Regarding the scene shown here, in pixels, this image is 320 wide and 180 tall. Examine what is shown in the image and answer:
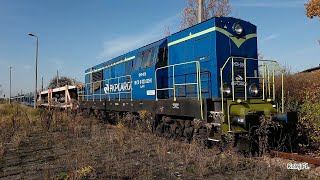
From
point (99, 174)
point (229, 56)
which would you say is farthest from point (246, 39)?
point (99, 174)

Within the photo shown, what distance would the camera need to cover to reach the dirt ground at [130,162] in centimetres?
640

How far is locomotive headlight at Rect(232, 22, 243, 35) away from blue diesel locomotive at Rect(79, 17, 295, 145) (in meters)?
0.03

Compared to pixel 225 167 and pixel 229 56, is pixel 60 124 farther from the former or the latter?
pixel 225 167

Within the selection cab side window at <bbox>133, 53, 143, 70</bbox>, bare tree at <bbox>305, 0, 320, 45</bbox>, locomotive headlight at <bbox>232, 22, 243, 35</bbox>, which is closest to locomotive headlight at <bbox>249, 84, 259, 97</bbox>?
locomotive headlight at <bbox>232, 22, 243, 35</bbox>

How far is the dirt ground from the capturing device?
6.40 m

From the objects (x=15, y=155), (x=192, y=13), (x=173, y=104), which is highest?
(x=192, y=13)

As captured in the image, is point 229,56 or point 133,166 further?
point 229,56

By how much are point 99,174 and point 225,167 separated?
256cm

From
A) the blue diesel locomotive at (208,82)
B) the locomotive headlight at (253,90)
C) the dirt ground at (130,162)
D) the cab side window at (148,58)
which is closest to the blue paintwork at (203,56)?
the blue diesel locomotive at (208,82)

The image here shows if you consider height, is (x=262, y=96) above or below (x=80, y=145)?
above

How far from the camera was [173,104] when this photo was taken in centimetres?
1062

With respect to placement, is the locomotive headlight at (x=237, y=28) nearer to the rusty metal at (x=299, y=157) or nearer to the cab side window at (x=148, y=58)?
the cab side window at (x=148, y=58)

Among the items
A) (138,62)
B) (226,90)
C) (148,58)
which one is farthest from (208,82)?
(138,62)

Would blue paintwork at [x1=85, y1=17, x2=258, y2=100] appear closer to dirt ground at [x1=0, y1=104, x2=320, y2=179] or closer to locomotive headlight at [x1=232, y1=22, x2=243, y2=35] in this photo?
locomotive headlight at [x1=232, y1=22, x2=243, y2=35]
